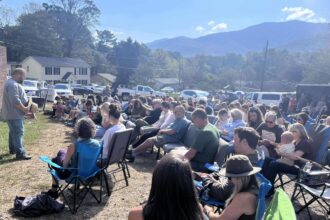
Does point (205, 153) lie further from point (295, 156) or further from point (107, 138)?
point (107, 138)

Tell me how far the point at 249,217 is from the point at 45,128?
35.3 feet

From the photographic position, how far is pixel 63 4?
222 feet

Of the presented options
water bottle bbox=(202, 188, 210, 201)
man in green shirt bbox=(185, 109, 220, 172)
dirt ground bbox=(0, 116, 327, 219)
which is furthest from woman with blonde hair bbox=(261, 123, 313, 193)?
water bottle bbox=(202, 188, 210, 201)

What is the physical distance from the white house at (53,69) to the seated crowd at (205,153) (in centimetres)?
5000

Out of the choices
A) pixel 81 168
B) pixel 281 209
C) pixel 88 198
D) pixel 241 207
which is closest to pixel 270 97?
pixel 88 198

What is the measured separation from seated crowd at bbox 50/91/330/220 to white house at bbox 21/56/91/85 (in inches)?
1968

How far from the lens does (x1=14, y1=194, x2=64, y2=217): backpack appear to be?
4414 mm

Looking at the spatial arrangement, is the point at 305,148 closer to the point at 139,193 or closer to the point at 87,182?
the point at 139,193

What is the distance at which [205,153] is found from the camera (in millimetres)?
5215

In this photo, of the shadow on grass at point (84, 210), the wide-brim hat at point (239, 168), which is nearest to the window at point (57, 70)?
the shadow on grass at point (84, 210)

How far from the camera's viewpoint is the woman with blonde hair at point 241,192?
9.37 feet

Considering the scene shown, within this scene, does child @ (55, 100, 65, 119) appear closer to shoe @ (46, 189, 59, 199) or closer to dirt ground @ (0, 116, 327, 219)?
dirt ground @ (0, 116, 327, 219)

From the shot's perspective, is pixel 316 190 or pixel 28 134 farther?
pixel 28 134

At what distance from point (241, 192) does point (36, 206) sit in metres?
2.80
